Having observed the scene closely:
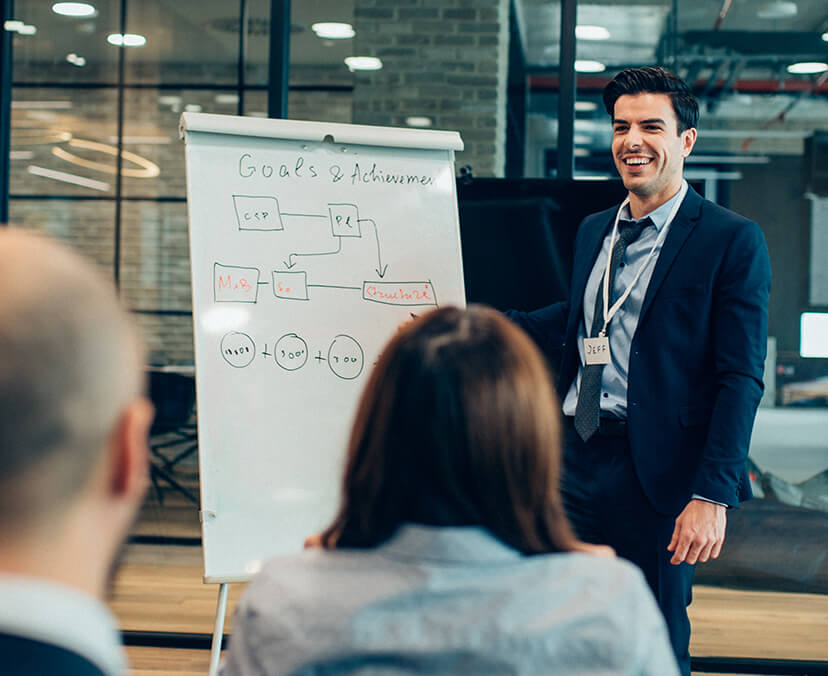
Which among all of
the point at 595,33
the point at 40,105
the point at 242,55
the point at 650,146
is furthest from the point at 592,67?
the point at 40,105

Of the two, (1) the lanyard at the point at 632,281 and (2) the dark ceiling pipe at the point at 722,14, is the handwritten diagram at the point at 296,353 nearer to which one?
(1) the lanyard at the point at 632,281

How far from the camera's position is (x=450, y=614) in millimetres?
799

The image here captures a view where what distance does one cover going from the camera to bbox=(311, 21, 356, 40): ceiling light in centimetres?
386

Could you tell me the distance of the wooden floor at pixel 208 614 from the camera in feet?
10.3

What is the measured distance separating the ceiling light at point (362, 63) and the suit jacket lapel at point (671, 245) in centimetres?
209

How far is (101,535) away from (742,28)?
4202 mm

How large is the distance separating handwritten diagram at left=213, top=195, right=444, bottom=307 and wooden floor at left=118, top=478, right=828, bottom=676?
1287 mm

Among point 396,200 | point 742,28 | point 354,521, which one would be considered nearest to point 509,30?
point 742,28

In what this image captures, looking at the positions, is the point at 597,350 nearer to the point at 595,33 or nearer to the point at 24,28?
the point at 595,33

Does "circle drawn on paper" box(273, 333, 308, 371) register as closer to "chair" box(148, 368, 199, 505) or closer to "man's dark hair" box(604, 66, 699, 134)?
"man's dark hair" box(604, 66, 699, 134)

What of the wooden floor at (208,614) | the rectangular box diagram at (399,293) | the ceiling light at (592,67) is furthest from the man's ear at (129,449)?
the ceiling light at (592,67)

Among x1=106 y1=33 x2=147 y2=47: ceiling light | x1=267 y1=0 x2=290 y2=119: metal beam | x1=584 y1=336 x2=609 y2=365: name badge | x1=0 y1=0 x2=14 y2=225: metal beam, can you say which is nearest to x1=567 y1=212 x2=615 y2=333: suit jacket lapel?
x1=584 y1=336 x2=609 y2=365: name badge

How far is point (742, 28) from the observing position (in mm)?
4105

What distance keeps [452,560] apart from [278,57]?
2758 mm
